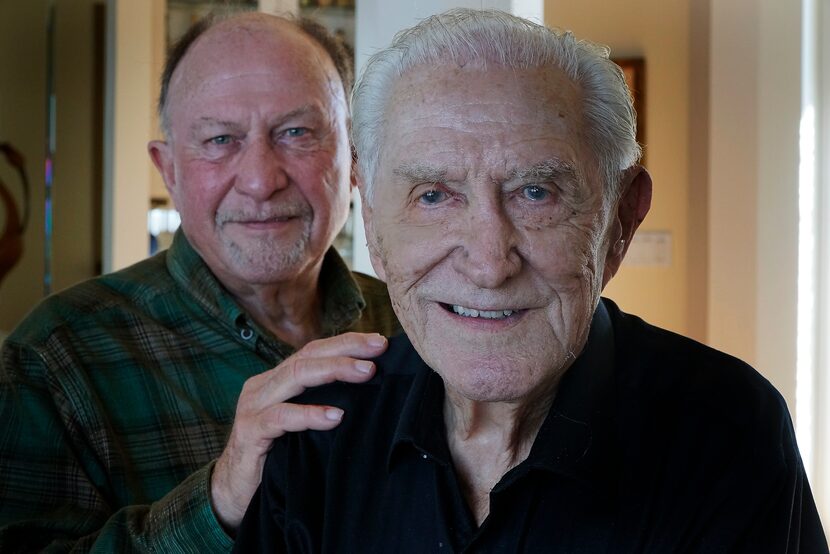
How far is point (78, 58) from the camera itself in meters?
4.83

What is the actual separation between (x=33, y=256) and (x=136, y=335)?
3.43 metres

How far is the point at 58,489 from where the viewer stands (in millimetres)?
1555

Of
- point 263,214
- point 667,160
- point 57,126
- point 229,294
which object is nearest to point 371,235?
point 263,214

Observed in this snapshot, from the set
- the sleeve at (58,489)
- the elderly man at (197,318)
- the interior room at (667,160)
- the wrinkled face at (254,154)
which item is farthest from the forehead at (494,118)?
the interior room at (667,160)

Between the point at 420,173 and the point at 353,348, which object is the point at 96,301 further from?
the point at 420,173

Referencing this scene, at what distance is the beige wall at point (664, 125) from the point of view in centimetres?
376

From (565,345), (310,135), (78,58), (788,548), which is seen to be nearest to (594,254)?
(565,345)

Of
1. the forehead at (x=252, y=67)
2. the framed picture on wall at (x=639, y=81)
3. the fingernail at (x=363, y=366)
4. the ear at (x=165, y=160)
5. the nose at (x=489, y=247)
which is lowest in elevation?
the fingernail at (x=363, y=366)

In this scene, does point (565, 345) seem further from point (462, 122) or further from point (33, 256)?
point (33, 256)

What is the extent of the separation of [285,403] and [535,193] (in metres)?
0.45

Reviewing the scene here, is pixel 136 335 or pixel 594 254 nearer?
pixel 594 254

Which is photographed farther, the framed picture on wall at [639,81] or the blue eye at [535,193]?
the framed picture on wall at [639,81]

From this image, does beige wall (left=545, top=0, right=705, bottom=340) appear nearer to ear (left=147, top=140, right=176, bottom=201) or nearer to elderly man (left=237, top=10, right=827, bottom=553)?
ear (left=147, top=140, right=176, bottom=201)

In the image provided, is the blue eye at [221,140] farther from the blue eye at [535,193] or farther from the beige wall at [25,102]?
the beige wall at [25,102]
